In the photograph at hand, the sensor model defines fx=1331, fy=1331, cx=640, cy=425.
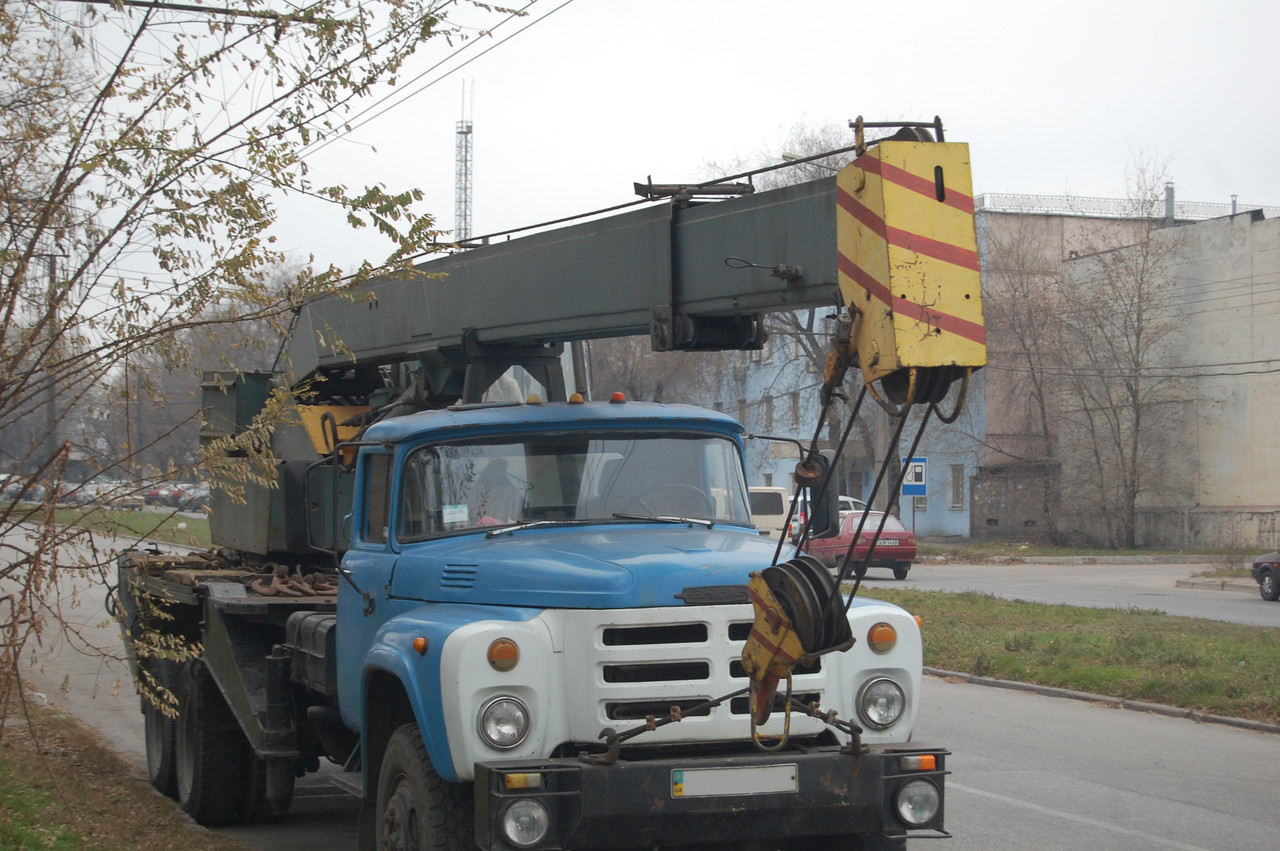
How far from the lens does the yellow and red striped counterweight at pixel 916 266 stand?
435 centimetres

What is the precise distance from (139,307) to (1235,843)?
6450mm

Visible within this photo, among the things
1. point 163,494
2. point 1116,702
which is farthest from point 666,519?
point 1116,702

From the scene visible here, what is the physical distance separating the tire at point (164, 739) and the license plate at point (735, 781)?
5.04 meters

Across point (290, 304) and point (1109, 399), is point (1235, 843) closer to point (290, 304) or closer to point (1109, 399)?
point (290, 304)

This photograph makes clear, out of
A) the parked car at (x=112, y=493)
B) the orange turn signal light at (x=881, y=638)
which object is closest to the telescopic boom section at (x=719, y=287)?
the parked car at (x=112, y=493)

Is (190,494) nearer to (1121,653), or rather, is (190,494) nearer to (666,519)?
(666,519)

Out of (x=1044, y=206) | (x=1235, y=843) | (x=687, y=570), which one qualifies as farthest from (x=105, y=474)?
(x=1044, y=206)

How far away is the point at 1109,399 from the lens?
45.5 meters

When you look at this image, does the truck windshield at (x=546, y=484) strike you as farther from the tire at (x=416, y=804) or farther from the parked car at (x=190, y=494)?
the tire at (x=416, y=804)

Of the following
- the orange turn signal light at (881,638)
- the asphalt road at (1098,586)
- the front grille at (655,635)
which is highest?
the front grille at (655,635)

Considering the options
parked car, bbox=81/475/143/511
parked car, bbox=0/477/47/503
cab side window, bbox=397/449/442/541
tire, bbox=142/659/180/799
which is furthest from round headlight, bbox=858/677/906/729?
tire, bbox=142/659/180/799

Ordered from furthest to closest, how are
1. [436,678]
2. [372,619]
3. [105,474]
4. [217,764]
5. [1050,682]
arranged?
[1050,682] < [217,764] < [372,619] < [105,474] < [436,678]

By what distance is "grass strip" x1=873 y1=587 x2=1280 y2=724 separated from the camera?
12.6 metres

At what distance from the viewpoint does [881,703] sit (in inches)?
211
